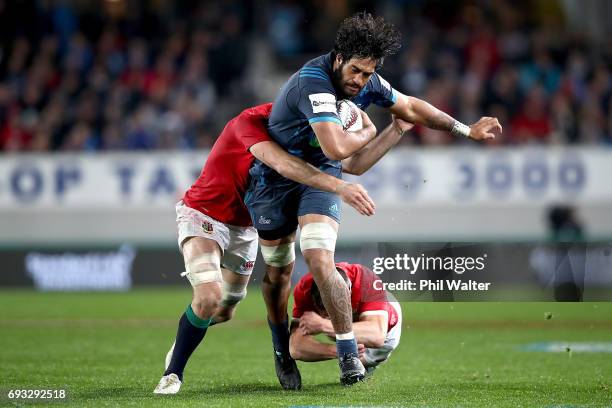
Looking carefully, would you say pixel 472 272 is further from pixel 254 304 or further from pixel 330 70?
pixel 254 304

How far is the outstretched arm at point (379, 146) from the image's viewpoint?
8047mm

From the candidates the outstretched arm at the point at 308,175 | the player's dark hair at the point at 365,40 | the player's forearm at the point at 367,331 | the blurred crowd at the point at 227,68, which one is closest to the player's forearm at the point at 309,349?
the player's forearm at the point at 367,331

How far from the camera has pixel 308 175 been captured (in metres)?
7.40

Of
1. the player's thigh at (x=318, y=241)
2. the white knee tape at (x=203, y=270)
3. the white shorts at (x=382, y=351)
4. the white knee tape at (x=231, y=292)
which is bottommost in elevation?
the white shorts at (x=382, y=351)

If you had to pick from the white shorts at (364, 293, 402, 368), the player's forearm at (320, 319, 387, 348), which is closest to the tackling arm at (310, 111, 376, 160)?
the player's forearm at (320, 319, 387, 348)

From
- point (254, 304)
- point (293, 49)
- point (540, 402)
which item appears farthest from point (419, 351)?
point (293, 49)

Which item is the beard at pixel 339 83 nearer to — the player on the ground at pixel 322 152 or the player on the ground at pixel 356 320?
the player on the ground at pixel 322 152

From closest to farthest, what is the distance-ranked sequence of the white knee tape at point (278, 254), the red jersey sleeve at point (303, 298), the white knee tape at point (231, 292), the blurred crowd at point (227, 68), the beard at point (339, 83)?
the beard at point (339, 83) → the white knee tape at point (278, 254) → the red jersey sleeve at point (303, 298) → the white knee tape at point (231, 292) → the blurred crowd at point (227, 68)

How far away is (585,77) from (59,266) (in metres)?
9.84

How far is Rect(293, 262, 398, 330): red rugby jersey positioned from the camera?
8.21 m

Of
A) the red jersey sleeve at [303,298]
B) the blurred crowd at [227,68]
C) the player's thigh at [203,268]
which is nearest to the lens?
the player's thigh at [203,268]

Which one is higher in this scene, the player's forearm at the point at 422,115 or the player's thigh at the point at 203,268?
the player's forearm at the point at 422,115

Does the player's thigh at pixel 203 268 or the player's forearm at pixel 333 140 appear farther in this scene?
the player's thigh at pixel 203 268

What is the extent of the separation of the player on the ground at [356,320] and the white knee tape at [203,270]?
2.26 feet
